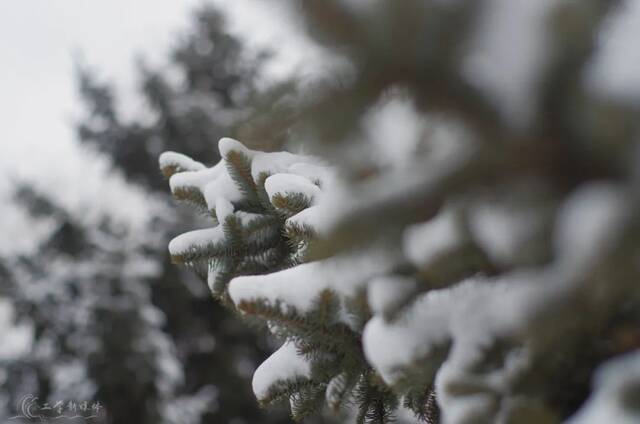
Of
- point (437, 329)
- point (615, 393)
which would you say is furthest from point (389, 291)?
point (615, 393)

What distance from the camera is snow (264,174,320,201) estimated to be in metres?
1.41

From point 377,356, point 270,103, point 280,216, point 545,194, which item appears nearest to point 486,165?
point 545,194

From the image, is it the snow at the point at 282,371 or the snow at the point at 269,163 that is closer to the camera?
the snow at the point at 282,371

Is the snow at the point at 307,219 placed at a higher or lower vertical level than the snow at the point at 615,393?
higher

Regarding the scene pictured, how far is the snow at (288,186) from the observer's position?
4.61 ft

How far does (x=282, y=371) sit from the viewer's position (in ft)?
4.30

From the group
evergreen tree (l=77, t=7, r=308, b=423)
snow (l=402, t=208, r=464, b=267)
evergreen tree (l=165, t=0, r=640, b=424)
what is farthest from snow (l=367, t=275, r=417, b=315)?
evergreen tree (l=77, t=7, r=308, b=423)

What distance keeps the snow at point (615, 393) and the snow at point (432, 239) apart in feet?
0.76

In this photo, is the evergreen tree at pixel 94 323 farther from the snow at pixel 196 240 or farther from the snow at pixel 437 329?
the snow at pixel 437 329

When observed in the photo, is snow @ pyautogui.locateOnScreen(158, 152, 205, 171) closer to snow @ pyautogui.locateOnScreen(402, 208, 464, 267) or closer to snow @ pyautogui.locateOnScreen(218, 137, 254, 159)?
snow @ pyautogui.locateOnScreen(218, 137, 254, 159)

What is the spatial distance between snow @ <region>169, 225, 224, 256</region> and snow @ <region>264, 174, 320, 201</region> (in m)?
0.18

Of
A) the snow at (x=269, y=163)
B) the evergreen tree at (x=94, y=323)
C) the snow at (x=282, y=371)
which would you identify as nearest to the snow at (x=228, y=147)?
the snow at (x=269, y=163)

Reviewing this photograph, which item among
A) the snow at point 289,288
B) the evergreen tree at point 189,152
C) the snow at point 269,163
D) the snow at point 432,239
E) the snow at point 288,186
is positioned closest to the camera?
the snow at point 432,239

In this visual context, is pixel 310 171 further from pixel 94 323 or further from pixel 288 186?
pixel 94 323
